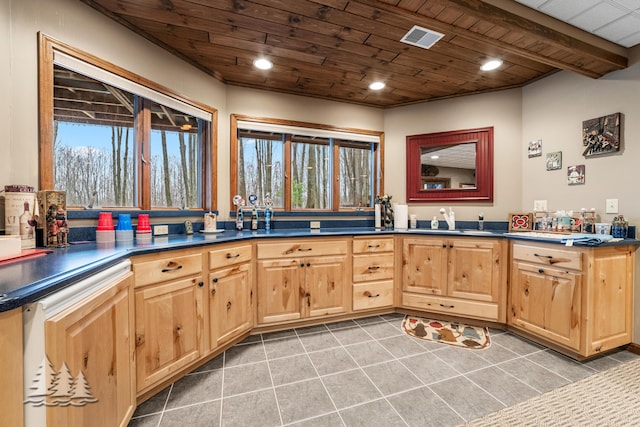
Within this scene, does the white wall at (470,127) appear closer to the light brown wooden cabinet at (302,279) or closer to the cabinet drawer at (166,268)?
the light brown wooden cabinet at (302,279)

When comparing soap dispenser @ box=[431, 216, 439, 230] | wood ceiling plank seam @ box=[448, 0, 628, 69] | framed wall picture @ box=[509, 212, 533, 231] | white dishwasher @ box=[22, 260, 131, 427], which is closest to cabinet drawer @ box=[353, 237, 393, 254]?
soap dispenser @ box=[431, 216, 439, 230]

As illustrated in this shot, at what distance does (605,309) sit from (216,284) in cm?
285

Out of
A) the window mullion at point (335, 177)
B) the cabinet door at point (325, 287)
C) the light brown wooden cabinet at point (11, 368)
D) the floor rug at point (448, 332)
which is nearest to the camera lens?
the light brown wooden cabinet at point (11, 368)

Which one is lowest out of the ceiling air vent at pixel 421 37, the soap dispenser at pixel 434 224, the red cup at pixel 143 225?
the soap dispenser at pixel 434 224

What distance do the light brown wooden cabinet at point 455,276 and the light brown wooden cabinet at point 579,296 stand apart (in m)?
0.25

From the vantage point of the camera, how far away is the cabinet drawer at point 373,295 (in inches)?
107

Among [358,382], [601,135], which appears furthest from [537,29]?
[358,382]

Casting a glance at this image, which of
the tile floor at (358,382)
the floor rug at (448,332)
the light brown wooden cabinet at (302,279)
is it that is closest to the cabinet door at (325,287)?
the light brown wooden cabinet at (302,279)

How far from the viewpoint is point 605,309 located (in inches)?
80.7

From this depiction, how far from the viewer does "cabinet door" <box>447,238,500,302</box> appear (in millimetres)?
2551

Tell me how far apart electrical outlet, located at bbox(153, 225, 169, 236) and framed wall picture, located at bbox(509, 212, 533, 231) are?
10.8ft

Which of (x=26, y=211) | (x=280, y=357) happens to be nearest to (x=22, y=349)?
(x=26, y=211)

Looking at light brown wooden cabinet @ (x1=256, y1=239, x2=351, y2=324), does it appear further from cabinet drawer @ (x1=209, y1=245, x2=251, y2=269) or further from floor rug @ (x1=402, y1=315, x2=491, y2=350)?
floor rug @ (x1=402, y1=315, x2=491, y2=350)

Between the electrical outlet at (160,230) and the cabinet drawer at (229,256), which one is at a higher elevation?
the electrical outlet at (160,230)
